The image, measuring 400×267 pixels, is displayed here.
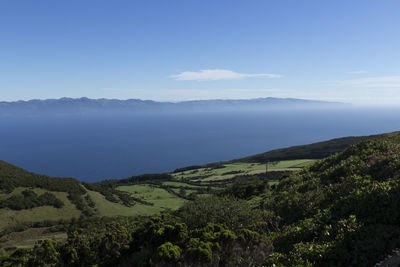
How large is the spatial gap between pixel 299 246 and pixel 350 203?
4580 mm

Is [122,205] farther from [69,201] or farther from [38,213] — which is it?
[38,213]

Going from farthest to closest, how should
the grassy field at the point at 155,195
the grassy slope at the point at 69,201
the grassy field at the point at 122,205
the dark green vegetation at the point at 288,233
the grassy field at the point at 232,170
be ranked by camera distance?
the grassy field at the point at 232,170 → the grassy field at the point at 155,195 → the grassy slope at the point at 69,201 → the grassy field at the point at 122,205 → the dark green vegetation at the point at 288,233

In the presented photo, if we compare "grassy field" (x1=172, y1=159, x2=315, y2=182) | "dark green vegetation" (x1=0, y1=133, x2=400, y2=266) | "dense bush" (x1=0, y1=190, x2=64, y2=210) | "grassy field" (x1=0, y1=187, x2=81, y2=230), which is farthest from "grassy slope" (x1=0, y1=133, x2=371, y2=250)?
"dark green vegetation" (x1=0, y1=133, x2=400, y2=266)

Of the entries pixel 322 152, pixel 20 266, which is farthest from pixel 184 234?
pixel 322 152

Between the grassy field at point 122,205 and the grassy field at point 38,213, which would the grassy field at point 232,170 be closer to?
the grassy field at point 122,205

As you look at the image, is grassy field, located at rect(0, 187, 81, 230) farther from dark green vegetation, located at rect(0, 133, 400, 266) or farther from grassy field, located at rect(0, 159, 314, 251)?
dark green vegetation, located at rect(0, 133, 400, 266)

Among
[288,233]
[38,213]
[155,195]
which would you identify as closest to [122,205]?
[155,195]

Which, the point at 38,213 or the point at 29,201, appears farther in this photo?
the point at 29,201

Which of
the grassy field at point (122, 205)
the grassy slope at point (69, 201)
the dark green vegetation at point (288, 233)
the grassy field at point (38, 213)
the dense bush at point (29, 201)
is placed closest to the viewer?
the dark green vegetation at point (288, 233)

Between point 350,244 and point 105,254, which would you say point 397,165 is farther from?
point 105,254

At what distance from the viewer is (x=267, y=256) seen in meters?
12.5

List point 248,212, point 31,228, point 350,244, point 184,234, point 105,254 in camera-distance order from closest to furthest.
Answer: point 350,244, point 184,234, point 105,254, point 248,212, point 31,228

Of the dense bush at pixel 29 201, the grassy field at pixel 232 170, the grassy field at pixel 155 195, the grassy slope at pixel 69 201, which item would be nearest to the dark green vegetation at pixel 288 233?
the grassy slope at pixel 69 201

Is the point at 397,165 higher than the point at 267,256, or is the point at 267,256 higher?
the point at 397,165
